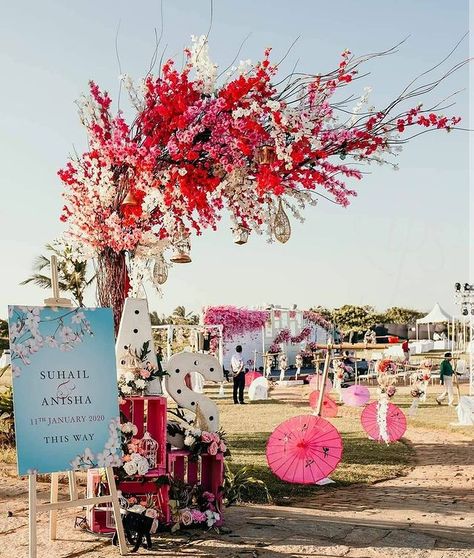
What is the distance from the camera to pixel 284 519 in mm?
6172

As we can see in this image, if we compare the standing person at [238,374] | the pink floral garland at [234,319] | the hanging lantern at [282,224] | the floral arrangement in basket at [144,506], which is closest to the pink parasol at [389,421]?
the hanging lantern at [282,224]

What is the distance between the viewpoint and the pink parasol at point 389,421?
11242mm

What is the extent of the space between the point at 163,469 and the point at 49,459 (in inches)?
41.5

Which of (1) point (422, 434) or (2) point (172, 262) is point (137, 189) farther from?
(1) point (422, 434)

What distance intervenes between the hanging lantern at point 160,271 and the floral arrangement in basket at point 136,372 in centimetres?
168

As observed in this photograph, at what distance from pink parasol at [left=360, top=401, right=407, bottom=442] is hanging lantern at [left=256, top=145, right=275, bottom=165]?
5.39 m

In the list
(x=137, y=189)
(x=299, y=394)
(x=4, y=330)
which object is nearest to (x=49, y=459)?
(x=137, y=189)

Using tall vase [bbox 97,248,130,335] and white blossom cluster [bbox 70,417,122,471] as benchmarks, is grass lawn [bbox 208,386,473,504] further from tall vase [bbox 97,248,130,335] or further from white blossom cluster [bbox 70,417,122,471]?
tall vase [bbox 97,248,130,335]

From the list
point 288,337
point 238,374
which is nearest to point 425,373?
point 238,374

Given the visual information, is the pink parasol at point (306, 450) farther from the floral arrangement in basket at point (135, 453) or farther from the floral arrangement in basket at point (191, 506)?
the floral arrangement in basket at point (135, 453)

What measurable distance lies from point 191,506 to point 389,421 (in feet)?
19.2

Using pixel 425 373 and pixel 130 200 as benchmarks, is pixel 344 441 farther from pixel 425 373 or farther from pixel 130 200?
pixel 130 200

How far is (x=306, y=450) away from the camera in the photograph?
7520 millimetres

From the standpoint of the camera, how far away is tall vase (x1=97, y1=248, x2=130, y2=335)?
7496 millimetres
